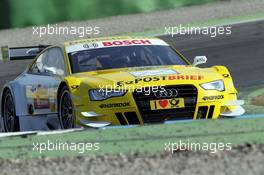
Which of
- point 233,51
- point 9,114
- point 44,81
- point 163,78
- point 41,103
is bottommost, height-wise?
point 233,51

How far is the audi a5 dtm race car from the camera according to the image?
892 centimetres

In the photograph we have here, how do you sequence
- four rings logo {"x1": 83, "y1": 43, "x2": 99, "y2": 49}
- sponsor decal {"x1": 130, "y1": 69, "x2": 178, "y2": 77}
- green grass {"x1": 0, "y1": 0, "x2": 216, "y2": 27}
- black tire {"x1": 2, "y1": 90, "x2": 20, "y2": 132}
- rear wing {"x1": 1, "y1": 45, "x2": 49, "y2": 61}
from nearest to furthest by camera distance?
sponsor decal {"x1": 130, "y1": 69, "x2": 178, "y2": 77}
four rings logo {"x1": 83, "y1": 43, "x2": 99, "y2": 49}
black tire {"x1": 2, "y1": 90, "x2": 20, "y2": 132}
rear wing {"x1": 1, "y1": 45, "x2": 49, "y2": 61}
green grass {"x1": 0, "y1": 0, "x2": 216, "y2": 27}

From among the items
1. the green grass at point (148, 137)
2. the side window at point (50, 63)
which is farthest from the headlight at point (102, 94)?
the side window at point (50, 63)

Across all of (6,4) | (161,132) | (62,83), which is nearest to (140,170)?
(161,132)

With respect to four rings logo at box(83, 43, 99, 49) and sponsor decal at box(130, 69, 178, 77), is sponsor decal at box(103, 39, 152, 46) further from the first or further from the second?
sponsor decal at box(130, 69, 178, 77)

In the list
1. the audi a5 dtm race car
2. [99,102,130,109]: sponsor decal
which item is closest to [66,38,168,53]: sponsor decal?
the audi a5 dtm race car

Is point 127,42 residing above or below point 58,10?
above

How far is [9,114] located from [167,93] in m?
3.14

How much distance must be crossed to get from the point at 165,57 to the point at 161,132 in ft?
7.42

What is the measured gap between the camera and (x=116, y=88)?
8930mm

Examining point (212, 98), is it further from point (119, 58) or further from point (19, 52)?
point (19, 52)

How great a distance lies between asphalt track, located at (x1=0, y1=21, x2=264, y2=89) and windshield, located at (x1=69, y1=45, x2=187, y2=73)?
3.38 metres

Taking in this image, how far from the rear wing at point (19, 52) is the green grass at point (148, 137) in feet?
11.2

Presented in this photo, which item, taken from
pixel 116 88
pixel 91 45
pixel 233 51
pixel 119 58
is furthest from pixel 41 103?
pixel 233 51
